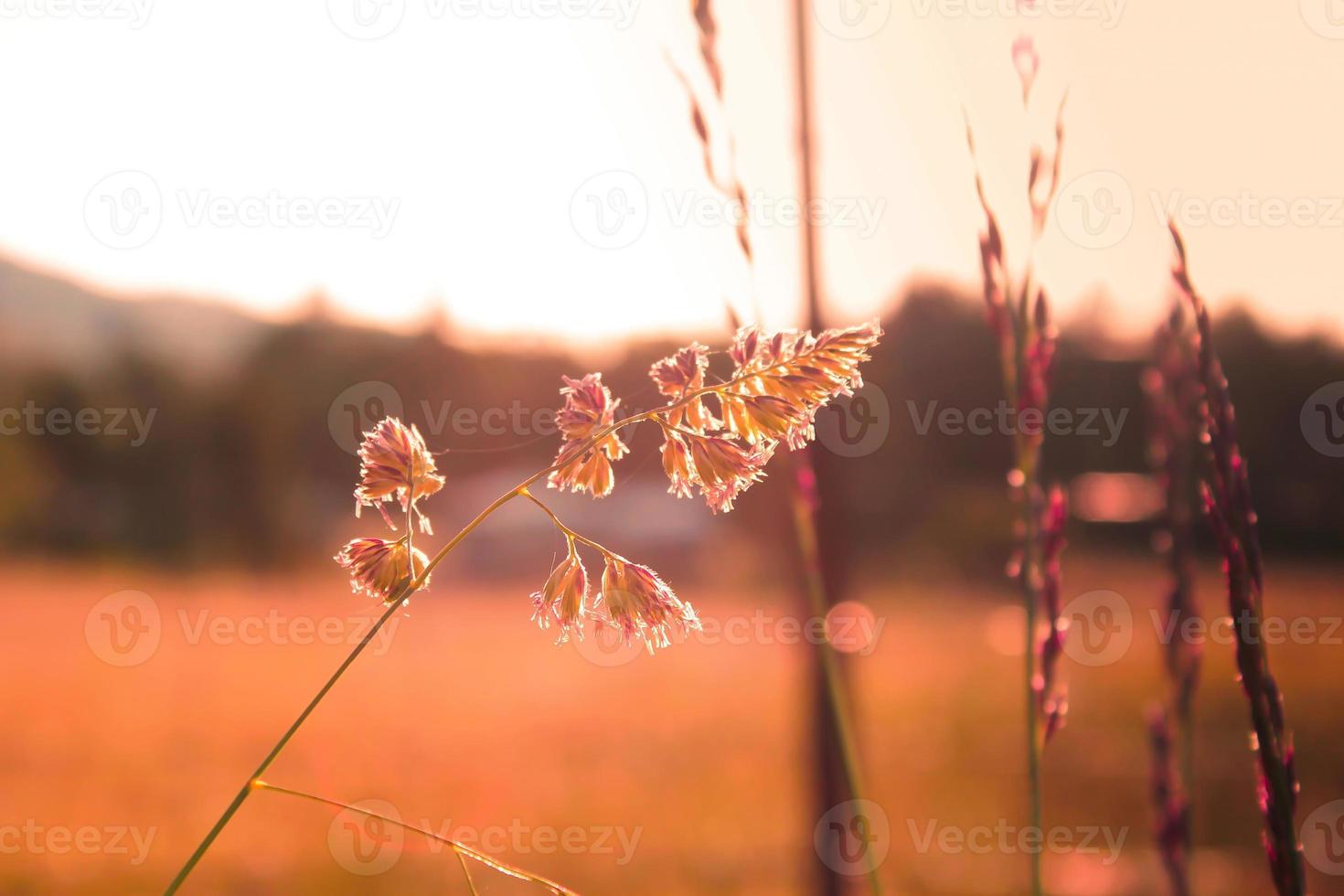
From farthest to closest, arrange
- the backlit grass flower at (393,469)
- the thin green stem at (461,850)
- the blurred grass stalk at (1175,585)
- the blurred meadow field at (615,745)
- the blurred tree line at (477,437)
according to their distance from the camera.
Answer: the blurred tree line at (477,437), the blurred meadow field at (615,745), the blurred grass stalk at (1175,585), the backlit grass flower at (393,469), the thin green stem at (461,850)

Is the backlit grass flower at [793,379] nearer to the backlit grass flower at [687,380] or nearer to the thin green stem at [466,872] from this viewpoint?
the backlit grass flower at [687,380]

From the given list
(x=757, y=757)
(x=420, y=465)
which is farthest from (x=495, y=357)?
(x=420, y=465)

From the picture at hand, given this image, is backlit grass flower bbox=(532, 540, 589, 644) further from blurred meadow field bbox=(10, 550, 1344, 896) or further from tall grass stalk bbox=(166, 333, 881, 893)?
blurred meadow field bbox=(10, 550, 1344, 896)

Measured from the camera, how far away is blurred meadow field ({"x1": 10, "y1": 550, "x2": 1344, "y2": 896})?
383 centimetres

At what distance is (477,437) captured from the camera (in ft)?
13.7

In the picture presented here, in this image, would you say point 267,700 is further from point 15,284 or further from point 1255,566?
point 15,284

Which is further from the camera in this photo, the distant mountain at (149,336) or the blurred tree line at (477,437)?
the distant mountain at (149,336)

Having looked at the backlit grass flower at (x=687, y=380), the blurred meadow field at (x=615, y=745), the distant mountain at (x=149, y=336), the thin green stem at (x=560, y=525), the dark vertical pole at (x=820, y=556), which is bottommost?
the blurred meadow field at (x=615, y=745)

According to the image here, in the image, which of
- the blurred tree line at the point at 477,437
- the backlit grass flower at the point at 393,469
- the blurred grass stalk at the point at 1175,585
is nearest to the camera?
the backlit grass flower at the point at 393,469

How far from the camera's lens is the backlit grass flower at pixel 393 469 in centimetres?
43

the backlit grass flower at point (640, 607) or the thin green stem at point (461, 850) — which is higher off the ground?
the backlit grass flower at point (640, 607)

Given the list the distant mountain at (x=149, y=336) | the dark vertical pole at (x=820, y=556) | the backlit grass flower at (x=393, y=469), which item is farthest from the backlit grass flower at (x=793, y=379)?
the distant mountain at (x=149, y=336)

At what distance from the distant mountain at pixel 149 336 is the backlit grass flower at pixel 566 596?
44.8 feet

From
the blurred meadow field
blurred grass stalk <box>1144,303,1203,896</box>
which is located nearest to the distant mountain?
the blurred meadow field
